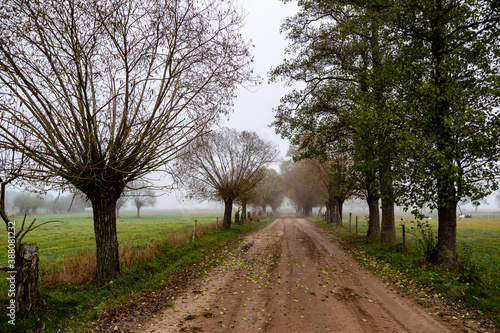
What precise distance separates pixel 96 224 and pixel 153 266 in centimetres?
281

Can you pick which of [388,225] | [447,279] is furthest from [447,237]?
[388,225]

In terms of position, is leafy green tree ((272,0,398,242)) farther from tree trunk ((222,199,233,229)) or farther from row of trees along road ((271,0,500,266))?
tree trunk ((222,199,233,229))

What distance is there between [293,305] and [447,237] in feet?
21.6

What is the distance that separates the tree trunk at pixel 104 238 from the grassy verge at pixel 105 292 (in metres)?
0.37

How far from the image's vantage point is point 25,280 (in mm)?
5730

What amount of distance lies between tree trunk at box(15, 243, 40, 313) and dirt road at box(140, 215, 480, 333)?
2.67m

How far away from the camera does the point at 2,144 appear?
5.41m

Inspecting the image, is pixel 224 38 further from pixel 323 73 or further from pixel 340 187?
pixel 340 187

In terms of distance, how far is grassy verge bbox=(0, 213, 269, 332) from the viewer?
541 centimetres

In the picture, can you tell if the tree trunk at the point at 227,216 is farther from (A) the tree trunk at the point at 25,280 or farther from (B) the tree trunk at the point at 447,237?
(A) the tree trunk at the point at 25,280

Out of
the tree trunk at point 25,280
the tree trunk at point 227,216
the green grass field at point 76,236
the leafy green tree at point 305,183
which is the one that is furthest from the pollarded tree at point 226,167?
the tree trunk at point 25,280

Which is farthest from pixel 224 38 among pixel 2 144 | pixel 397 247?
pixel 397 247

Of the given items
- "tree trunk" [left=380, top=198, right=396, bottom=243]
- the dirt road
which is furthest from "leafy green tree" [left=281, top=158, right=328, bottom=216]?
the dirt road

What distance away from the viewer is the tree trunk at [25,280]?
18.5 feet
